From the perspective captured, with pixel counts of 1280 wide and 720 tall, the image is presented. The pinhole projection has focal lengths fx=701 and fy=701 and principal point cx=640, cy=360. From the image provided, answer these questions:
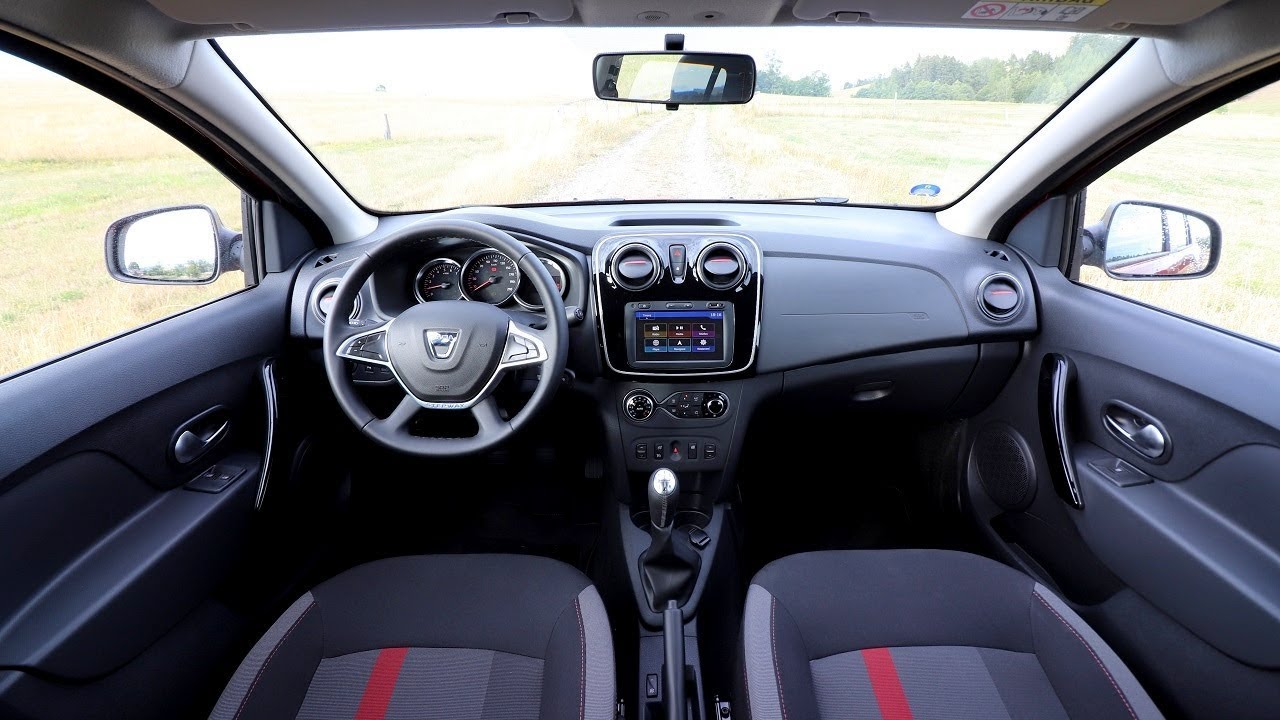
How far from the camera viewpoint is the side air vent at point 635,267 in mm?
2277

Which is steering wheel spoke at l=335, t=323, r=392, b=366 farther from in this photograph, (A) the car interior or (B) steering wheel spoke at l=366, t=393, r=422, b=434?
(B) steering wheel spoke at l=366, t=393, r=422, b=434

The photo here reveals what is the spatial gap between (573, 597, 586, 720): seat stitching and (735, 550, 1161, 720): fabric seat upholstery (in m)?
0.35

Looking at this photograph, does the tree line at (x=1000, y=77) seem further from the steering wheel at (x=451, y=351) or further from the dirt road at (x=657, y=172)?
the steering wheel at (x=451, y=351)

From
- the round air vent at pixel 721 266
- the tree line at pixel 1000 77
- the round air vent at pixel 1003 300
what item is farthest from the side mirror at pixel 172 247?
the round air vent at pixel 1003 300

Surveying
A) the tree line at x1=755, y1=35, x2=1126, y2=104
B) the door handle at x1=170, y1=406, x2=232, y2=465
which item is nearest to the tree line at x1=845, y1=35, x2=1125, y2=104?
the tree line at x1=755, y1=35, x2=1126, y2=104

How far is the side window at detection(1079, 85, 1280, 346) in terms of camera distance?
1.79 meters

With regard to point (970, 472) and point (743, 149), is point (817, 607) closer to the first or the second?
point (970, 472)

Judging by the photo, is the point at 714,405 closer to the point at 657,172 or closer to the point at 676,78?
the point at 657,172

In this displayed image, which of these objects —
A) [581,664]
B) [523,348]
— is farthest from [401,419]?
[581,664]

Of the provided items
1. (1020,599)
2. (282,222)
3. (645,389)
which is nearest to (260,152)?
(282,222)

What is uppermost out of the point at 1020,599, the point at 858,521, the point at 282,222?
the point at 282,222

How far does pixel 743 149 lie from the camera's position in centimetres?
273

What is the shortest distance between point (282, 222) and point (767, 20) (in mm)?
1705

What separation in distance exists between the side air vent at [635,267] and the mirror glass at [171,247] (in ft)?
4.15
